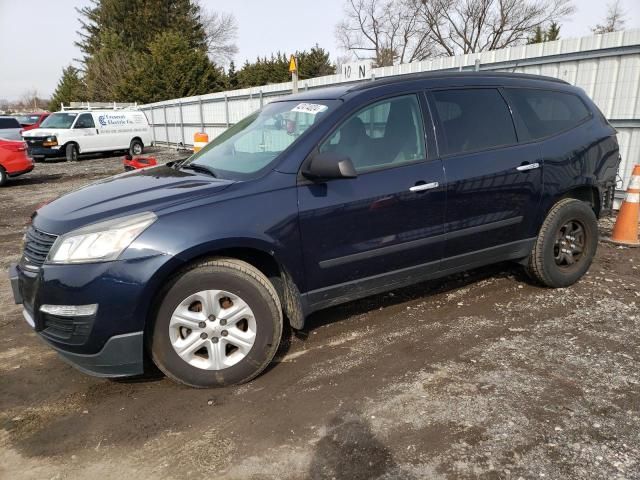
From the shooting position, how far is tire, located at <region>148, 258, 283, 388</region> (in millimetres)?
2744

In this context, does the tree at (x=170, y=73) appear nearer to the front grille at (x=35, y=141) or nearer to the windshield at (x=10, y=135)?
the front grille at (x=35, y=141)

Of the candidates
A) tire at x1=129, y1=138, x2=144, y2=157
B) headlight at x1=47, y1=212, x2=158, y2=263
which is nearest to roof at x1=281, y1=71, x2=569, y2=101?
headlight at x1=47, y1=212, x2=158, y2=263

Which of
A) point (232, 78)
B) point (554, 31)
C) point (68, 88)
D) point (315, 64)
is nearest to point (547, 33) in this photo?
point (554, 31)

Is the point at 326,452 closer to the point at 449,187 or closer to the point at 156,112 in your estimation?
the point at 449,187

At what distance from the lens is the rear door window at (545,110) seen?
13.2ft

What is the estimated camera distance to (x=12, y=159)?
1203 cm

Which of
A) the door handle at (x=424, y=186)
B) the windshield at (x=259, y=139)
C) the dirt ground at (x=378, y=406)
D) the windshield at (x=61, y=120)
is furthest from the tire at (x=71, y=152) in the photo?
the door handle at (x=424, y=186)

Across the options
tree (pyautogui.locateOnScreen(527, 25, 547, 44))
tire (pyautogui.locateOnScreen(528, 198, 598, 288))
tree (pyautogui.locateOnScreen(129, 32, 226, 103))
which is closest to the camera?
tire (pyautogui.locateOnScreen(528, 198, 598, 288))

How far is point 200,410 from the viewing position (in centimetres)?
276

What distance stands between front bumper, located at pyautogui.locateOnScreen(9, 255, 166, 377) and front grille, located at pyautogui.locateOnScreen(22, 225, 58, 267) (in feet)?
0.32

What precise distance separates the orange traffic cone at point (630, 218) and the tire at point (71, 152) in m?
18.0

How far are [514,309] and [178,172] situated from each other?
2.96m

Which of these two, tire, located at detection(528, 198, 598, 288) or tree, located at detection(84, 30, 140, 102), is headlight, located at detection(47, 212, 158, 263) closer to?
tire, located at detection(528, 198, 598, 288)

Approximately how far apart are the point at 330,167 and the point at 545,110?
240 cm
